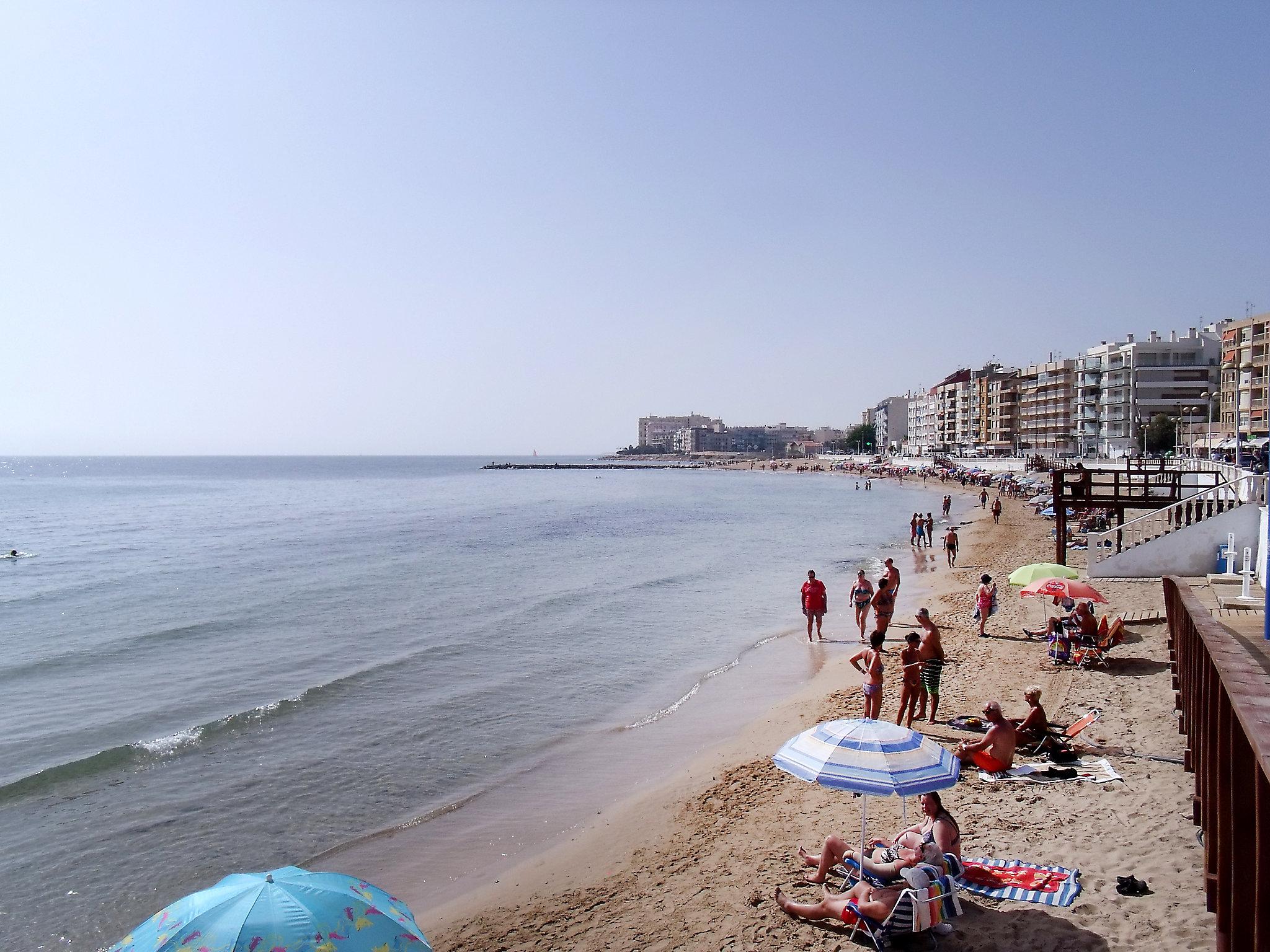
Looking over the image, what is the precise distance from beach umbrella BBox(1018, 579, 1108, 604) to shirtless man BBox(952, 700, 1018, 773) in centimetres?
513

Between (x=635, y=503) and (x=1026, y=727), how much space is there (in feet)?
229

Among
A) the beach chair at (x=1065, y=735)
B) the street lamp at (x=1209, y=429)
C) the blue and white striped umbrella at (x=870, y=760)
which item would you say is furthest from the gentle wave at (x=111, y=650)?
the street lamp at (x=1209, y=429)

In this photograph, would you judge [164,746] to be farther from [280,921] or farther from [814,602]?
[814,602]

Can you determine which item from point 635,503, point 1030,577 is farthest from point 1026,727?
point 635,503

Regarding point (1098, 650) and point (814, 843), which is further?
point (1098, 650)

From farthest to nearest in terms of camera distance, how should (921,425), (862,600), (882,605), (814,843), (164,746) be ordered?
1. (921,425)
2. (862,600)
3. (882,605)
4. (164,746)
5. (814,843)

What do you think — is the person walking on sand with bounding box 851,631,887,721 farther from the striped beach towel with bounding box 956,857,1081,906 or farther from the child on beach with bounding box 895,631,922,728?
the striped beach towel with bounding box 956,857,1081,906

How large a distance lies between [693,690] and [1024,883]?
31.2 feet

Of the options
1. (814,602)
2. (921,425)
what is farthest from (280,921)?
(921,425)

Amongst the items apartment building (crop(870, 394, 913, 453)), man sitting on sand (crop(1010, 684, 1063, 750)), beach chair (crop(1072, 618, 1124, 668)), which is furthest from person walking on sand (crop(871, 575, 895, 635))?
apartment building (crop(870, 394, 913, 453))

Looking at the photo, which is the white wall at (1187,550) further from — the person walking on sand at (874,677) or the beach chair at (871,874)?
the beach chair at (871,874)

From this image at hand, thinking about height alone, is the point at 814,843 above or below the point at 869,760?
below

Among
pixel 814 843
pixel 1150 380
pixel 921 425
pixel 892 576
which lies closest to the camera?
pixel 814 843

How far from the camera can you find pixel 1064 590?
13781 millimetres
